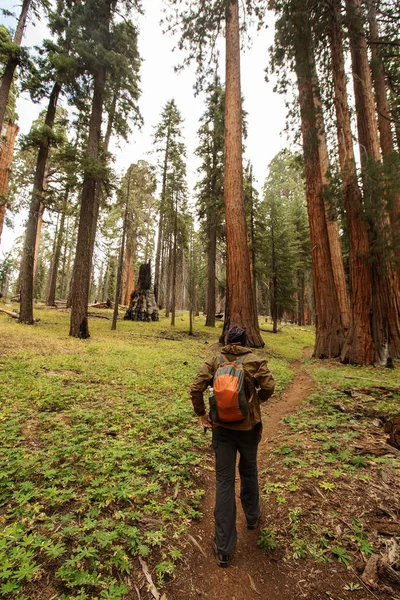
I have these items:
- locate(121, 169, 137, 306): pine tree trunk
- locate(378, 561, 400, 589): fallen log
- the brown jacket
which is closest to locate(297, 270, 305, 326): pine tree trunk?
locate(121, 169, 137, 306): pine tree trunk

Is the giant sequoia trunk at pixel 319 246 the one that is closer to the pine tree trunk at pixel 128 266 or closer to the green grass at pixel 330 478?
the green grass at pixel 330 478

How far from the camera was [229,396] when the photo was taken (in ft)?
8.39

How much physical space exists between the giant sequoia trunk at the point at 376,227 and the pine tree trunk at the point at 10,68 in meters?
12.7

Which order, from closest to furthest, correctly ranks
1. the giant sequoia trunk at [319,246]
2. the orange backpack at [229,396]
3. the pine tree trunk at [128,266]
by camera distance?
the orange backpack at [229,396] < the giant sequoia trunk at [319,246] < the pine tree trunk at [128,266]

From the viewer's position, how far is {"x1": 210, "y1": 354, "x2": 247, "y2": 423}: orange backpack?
101 inches

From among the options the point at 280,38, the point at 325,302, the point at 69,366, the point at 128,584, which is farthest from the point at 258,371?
the point at 280,38

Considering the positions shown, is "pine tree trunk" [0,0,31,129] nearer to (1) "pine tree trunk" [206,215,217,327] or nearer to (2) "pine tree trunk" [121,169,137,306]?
(1) "pine tree trunk" [206,215,217,327]

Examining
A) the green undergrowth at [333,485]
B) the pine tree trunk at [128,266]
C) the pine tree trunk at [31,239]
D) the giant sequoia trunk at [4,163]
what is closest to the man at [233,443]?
the green undergrowth at [333,485]

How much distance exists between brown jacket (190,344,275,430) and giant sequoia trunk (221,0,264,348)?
8.20m

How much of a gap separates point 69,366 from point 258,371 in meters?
6.13

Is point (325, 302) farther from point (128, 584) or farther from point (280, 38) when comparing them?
point (128, 584)

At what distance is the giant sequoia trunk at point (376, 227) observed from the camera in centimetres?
851

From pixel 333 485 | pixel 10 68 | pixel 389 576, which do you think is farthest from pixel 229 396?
pixel 10 68

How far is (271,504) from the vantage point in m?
3.13
